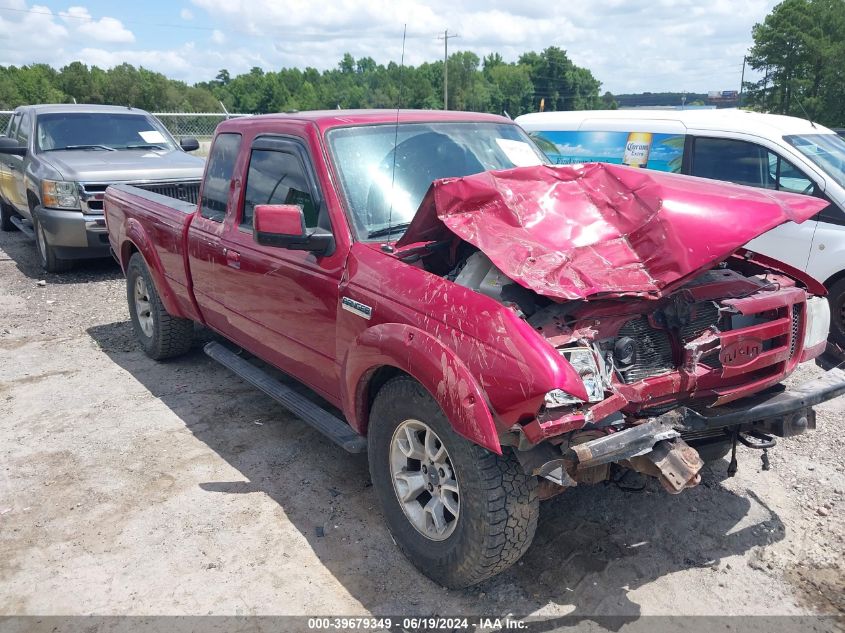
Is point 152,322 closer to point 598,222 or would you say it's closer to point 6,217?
point 598,222

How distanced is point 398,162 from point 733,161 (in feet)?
14.7

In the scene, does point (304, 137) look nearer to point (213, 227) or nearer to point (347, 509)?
point (213, 227)

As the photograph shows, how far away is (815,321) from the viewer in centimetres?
354

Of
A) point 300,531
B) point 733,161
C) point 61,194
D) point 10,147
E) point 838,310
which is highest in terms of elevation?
point 10,147

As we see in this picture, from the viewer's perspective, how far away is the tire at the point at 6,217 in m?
12.2

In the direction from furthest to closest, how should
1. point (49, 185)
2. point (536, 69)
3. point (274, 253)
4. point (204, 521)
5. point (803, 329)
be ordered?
point (536, 69), point (49, 185), point (274, 253), point (204, 521), point (803, 329)

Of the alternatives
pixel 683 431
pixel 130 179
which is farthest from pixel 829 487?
pixel 130 179

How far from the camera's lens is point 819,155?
6.62 metres

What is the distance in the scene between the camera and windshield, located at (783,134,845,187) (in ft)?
21.2

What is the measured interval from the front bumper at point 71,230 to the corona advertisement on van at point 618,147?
18.4 feet

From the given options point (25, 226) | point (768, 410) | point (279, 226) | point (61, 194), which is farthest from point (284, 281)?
point (25, 226)

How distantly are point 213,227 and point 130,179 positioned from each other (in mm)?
4847

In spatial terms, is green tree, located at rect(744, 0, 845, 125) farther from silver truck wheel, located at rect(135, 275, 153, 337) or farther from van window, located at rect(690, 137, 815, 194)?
silver truck wheel, located at rect(135, 275, 153, 337)

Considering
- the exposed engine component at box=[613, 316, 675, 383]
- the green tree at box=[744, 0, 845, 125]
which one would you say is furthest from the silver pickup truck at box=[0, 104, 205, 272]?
the green tree at box=[744, 0, 845, 125]
